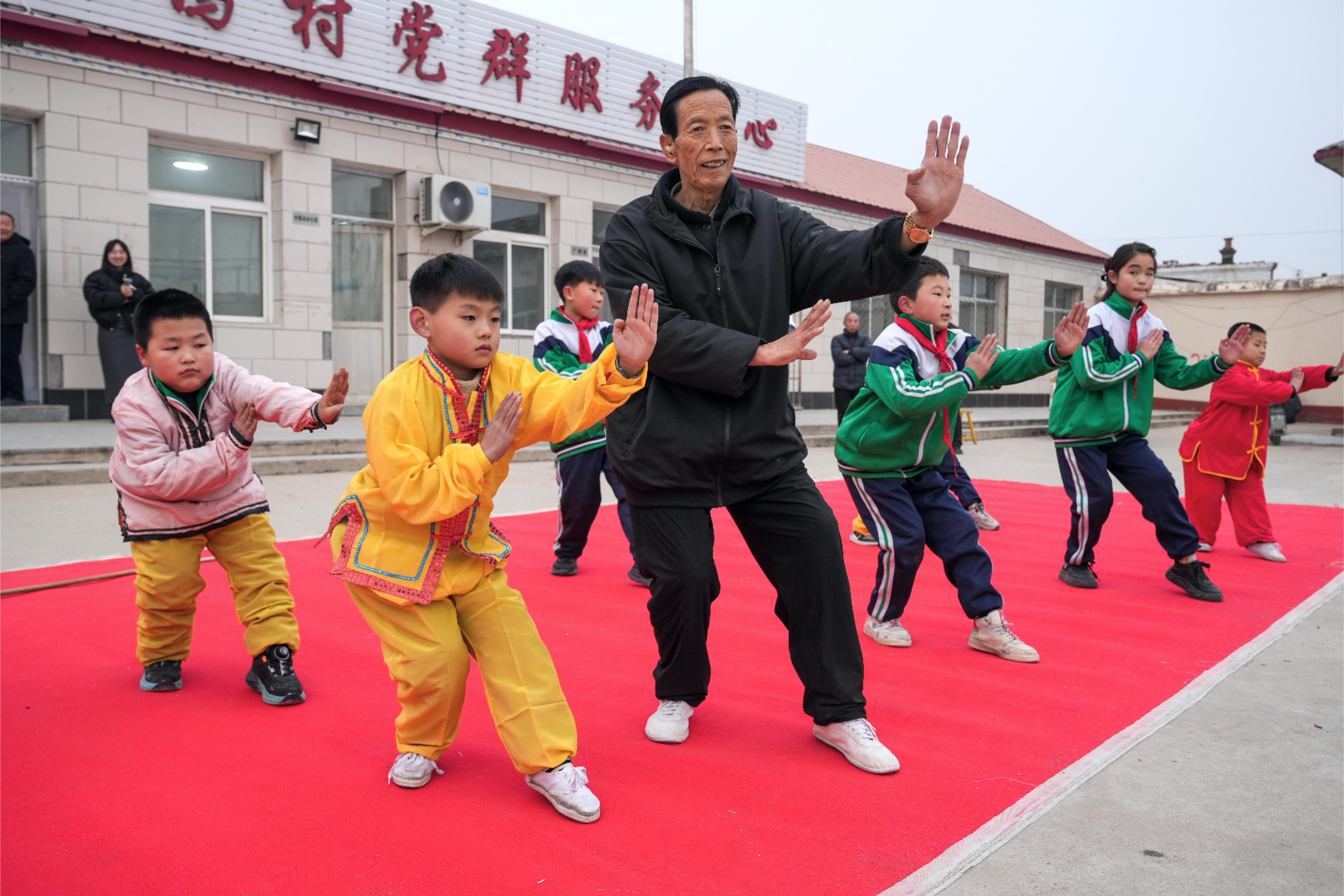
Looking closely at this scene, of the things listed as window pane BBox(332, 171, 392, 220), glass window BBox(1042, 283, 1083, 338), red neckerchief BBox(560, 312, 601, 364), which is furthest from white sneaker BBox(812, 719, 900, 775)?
glass window BBox(1042, 283, 1083, 338)

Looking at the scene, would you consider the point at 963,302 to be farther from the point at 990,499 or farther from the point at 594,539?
the point at 594,539

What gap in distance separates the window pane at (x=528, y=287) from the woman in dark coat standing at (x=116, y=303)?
4917mm

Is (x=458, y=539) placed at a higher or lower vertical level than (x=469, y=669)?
higher

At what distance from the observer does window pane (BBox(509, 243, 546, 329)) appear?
1329 centimetres

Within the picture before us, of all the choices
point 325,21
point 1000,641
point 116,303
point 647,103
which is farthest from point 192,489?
point 647,103

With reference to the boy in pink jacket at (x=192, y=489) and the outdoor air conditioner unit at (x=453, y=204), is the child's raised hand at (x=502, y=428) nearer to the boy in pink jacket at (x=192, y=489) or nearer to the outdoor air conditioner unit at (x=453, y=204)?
the boy in pink jacket at (x=192, y=489)

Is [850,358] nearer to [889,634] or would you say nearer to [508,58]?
[508,58]

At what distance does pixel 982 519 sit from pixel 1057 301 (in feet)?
61.0

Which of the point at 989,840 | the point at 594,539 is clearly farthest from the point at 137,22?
the point at 989,840

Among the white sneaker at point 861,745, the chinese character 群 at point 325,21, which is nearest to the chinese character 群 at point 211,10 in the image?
the chinese character 群 at point 325,21

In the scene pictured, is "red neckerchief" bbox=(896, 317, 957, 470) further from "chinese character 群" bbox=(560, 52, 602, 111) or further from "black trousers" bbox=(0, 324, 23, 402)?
"chinese character 群" bbox=(560, 52, 602, 111)

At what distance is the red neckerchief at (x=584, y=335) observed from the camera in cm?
521

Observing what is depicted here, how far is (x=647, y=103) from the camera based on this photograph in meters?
14.5

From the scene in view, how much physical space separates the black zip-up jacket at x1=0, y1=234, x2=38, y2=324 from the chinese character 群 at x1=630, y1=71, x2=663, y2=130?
8.14m
